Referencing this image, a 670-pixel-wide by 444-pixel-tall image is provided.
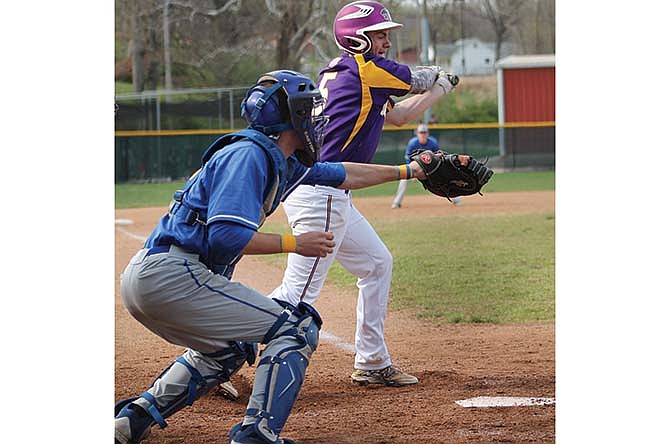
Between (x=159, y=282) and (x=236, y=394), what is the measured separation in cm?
133

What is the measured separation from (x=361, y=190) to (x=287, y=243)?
1644 cm

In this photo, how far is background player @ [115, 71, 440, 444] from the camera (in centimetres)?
300

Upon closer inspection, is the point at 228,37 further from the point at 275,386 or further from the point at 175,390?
the point at 275,386

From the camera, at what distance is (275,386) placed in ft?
10.2

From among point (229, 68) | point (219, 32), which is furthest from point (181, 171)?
point (219, 32)

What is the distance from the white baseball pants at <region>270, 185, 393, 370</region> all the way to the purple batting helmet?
0.73 meters

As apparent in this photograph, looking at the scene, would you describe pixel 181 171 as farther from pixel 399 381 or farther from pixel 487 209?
pixel 399 381

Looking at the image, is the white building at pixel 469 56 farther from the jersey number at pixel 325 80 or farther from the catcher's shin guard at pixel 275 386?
the catcher's shin guard at pixel 275 386

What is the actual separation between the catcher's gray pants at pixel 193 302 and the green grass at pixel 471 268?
3.62 meters

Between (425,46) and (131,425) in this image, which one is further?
(425,46)

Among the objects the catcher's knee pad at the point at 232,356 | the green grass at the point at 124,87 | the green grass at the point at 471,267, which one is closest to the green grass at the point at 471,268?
the green grass at the point at 471,267

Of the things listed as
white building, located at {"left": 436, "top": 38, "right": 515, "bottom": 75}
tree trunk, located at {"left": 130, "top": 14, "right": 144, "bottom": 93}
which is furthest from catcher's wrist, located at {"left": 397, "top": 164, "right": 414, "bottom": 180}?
white building, located at {"left": 436, "top": 38, "right": 515, "bottom": 75}

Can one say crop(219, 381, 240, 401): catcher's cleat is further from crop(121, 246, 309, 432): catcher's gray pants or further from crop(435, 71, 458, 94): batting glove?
crop(435, 71, 458, 94): batting glove

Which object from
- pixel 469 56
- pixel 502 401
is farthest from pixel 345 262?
pixel 469 56
